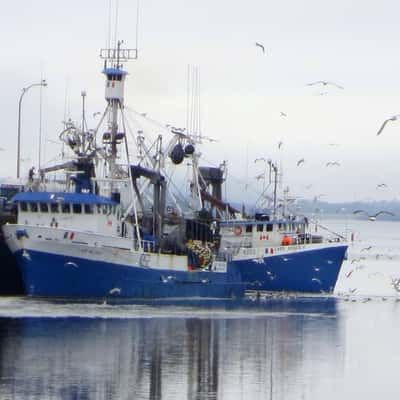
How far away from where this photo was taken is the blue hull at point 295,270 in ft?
299

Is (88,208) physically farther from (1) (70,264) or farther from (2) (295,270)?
(2) (295,270)

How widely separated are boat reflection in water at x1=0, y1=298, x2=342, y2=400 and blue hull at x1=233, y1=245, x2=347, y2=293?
820 centimetres

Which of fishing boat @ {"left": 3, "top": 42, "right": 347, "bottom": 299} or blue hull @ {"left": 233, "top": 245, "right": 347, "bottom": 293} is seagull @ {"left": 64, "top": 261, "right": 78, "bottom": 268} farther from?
blue hull @ {"left": 233, "top": 245, "right": 347, "bottom": 293}

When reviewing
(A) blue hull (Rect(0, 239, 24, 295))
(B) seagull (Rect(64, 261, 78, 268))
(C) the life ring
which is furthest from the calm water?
(C) the life ring

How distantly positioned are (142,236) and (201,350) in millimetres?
22000

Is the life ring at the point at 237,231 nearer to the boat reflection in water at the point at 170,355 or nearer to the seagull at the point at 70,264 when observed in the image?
the boat reflection in water at the point at 170,355

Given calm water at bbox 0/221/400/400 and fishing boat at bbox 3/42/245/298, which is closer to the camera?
calm water at bbox 0/221/400/400

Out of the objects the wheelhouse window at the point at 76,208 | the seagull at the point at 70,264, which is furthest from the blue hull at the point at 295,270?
the seagull at the point at 70,264

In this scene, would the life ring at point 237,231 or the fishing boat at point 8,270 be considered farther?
the life ring at point 237,231

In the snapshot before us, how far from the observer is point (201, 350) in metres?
65.2

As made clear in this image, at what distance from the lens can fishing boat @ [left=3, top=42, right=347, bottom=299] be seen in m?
80.2

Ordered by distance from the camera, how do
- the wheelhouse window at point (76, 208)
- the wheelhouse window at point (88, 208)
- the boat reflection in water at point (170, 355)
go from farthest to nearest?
the wheelhouse window at point (88, 208), the wheelhouse window at point (76, 208), the boat reflection in water at point (170, 355)

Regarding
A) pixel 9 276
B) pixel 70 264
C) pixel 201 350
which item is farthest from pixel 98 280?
pixel 201 350

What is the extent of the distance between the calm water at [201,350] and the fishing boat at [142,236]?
1.85 m
